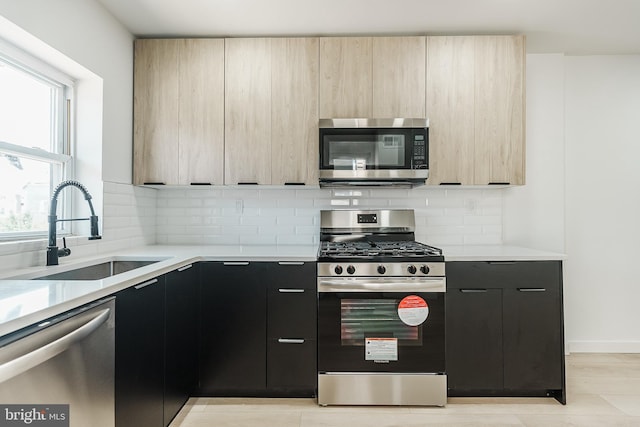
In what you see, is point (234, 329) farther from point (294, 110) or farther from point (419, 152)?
point (419, 152)

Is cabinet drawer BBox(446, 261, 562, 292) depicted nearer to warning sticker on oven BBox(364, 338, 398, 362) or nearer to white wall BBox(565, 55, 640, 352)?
warning sticker on oven BBox(364, 338, 398, 362)

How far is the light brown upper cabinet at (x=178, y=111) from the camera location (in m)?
2.95

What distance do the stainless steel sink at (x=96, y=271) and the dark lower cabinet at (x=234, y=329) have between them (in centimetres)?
46

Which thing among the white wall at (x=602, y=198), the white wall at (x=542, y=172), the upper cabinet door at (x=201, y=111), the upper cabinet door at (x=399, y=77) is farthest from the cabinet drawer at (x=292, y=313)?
the white wall at (x=602, y=198)

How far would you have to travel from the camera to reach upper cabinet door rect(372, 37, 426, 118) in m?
2.91

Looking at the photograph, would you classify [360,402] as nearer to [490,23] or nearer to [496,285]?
[496,285]

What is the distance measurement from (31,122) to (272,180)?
4.88 feet

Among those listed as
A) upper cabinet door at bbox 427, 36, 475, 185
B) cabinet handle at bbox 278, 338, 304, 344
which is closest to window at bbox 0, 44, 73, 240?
cabinet handle at bbox 278, 338, 304, 344

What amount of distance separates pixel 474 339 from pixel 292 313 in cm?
118

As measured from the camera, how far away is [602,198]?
3406 millimetres

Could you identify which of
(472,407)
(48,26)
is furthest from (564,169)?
(48,26)

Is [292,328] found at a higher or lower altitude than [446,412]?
higher

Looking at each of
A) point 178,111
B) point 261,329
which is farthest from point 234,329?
point 178,111

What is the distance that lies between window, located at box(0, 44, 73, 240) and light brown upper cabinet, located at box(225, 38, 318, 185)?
105cm
